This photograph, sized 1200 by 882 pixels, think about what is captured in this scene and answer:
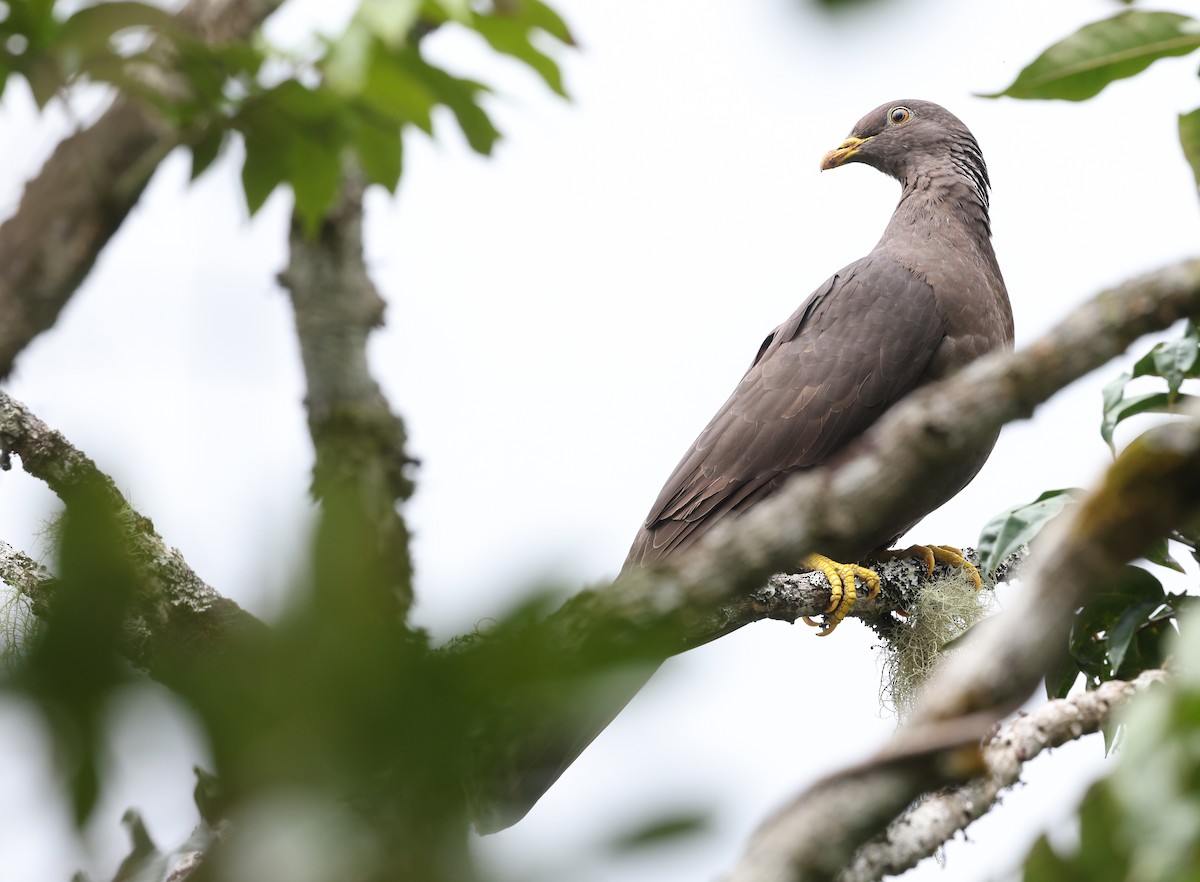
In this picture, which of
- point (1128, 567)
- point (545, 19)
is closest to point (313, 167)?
point (545, 19)

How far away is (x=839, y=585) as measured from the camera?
137 inches

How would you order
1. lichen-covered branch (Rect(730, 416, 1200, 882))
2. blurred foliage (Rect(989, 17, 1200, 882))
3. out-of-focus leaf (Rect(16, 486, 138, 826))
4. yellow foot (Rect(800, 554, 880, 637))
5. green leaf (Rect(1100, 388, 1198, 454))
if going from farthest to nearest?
1. yellow foot (Rect(800, 554, 880, 637))
2. green leaf (Rect(1100, 388, 1198, 454))
3. blurred foliage (Rect(989, 17, 1200, 882))
4. lichen-covered branch (Rect(730, 416, 1200, 882))
5. out-of-focus leaf (Rect(16, 486, 138, 826))

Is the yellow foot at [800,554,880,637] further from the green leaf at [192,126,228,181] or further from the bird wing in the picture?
the green leaf at [192,126,228,181]

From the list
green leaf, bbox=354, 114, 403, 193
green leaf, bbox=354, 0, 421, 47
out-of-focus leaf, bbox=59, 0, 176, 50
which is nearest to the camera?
out-of-focus leaf, bbox=59, 0, 176, 50

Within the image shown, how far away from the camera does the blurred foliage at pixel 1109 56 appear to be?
1.40 metres

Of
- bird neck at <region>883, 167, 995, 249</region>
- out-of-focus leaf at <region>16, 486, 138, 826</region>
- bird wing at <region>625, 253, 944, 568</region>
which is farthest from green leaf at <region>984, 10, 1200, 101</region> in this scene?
bird neck at <region>883, 167, 995, 249</region>

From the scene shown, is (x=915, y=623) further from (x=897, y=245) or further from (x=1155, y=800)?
(x=1155, y=800)

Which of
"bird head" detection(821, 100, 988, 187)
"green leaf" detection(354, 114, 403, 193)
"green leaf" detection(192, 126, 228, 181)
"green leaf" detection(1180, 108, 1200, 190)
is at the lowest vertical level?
"green leaf" detection(1180, 108, 1200, 190)

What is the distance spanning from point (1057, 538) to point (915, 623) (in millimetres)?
2936

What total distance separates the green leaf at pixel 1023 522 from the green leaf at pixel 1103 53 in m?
0.89

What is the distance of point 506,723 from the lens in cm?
64

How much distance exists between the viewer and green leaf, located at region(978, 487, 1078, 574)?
6.91ft

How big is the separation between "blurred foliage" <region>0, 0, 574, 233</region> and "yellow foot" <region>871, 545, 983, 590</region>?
2704mm

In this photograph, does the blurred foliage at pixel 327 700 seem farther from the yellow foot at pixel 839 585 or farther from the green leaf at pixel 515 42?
the yellow foot at pixel 839 585
